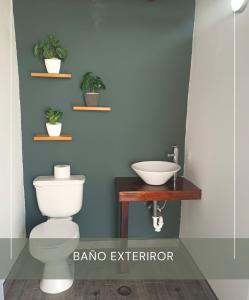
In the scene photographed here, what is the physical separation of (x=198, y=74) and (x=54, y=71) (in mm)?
1233

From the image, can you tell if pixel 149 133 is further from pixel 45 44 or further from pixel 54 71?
pixel 45 44

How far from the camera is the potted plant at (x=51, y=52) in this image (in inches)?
80.9

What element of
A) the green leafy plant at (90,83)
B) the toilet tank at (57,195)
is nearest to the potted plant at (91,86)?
the green leafy plant at (90,83)

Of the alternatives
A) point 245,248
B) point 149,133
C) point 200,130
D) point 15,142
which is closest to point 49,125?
point 15,142

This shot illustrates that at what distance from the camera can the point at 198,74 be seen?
2.15 metres

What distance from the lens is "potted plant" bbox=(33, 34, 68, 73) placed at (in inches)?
80.9

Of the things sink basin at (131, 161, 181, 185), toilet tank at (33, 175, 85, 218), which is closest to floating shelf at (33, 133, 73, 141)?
toilet tank at (33, 175, 85, 218)

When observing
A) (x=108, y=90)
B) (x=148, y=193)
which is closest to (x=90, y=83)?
(x=108, y=90)

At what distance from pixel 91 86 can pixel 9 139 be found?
813mm

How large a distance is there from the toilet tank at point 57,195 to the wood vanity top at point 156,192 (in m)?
0.39

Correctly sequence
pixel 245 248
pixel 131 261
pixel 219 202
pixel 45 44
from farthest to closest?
pixel 131 261, pixel 45 44, pixel 219 202, pixel 245 248

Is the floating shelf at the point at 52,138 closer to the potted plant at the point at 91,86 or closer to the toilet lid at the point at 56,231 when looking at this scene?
the potted plant at the point at 91,86

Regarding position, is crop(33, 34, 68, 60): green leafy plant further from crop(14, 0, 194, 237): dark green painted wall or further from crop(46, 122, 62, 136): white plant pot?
crop(46, 122, 62, 136): white plant pot

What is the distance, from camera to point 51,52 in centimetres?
206
